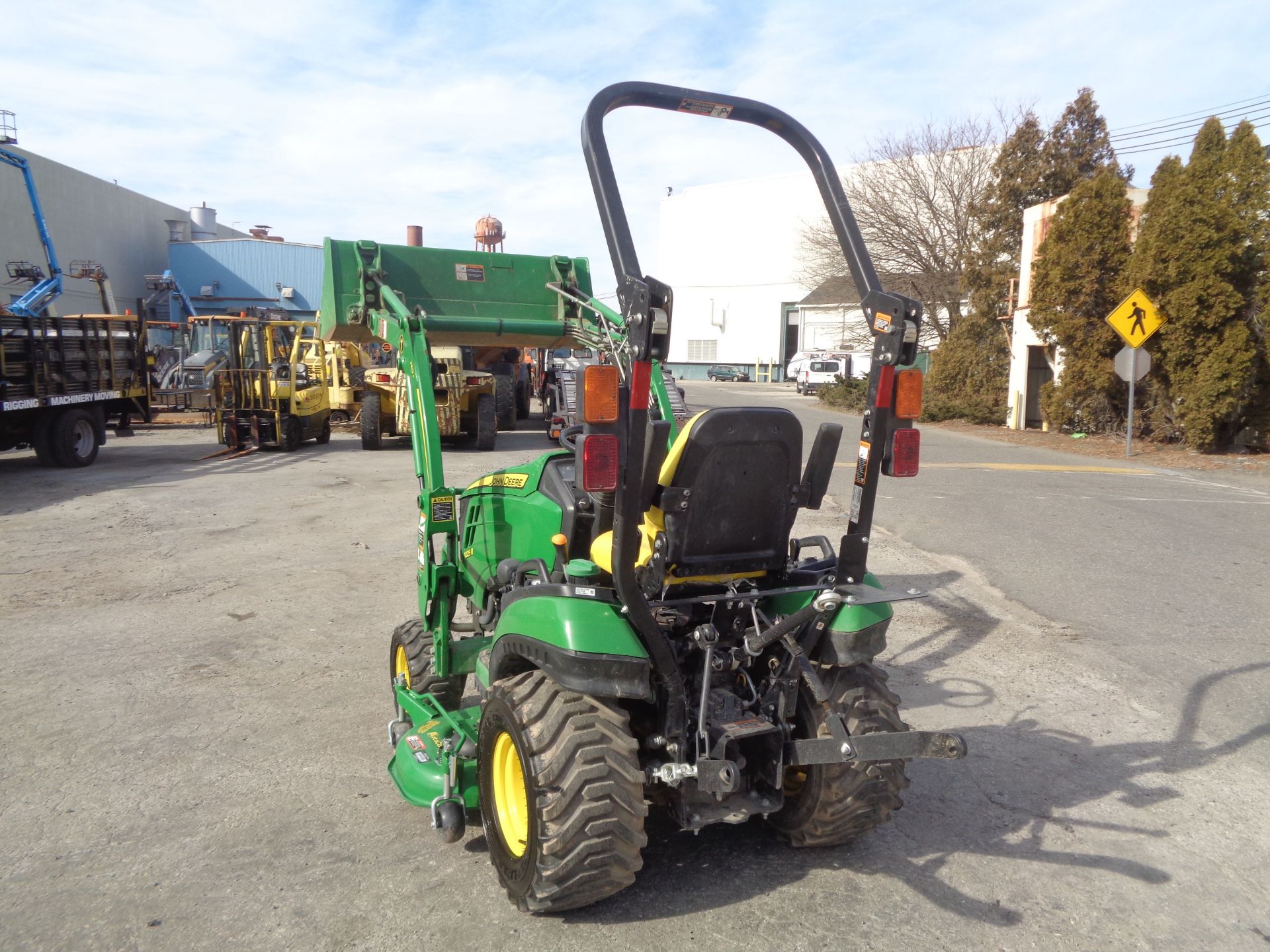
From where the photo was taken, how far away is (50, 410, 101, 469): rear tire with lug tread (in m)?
14.9

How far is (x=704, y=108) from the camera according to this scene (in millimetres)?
3414

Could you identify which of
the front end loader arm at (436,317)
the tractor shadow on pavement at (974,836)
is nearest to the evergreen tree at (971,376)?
the front end loader arm at (436,317)

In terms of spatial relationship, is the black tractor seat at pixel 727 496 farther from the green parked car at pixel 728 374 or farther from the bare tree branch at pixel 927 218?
the green parked car at pixel 728 374

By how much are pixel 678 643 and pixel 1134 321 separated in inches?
657

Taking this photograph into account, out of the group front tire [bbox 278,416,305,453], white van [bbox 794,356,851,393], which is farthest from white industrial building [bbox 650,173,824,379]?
front tire [bbox 278,416,305,453]

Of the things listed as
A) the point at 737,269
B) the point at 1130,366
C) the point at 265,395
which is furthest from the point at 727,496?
the point at 737,269

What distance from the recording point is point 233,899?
331 cm

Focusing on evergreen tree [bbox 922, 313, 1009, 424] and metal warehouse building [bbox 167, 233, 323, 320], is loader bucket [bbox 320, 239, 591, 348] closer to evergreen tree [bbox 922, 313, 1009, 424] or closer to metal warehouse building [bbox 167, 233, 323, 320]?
evergreen tree [bbox 922, 313, 1009, 424]

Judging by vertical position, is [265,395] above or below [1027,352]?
below

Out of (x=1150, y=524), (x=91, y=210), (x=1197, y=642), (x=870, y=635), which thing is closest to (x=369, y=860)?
(x=870, y=635)

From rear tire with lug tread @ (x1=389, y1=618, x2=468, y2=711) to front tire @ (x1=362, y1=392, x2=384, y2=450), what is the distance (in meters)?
12.8

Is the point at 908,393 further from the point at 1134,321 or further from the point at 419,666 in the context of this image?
the point at 1134,321

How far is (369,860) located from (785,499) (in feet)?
6.82

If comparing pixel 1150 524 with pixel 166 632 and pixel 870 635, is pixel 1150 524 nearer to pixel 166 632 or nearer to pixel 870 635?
pixel 870 635
